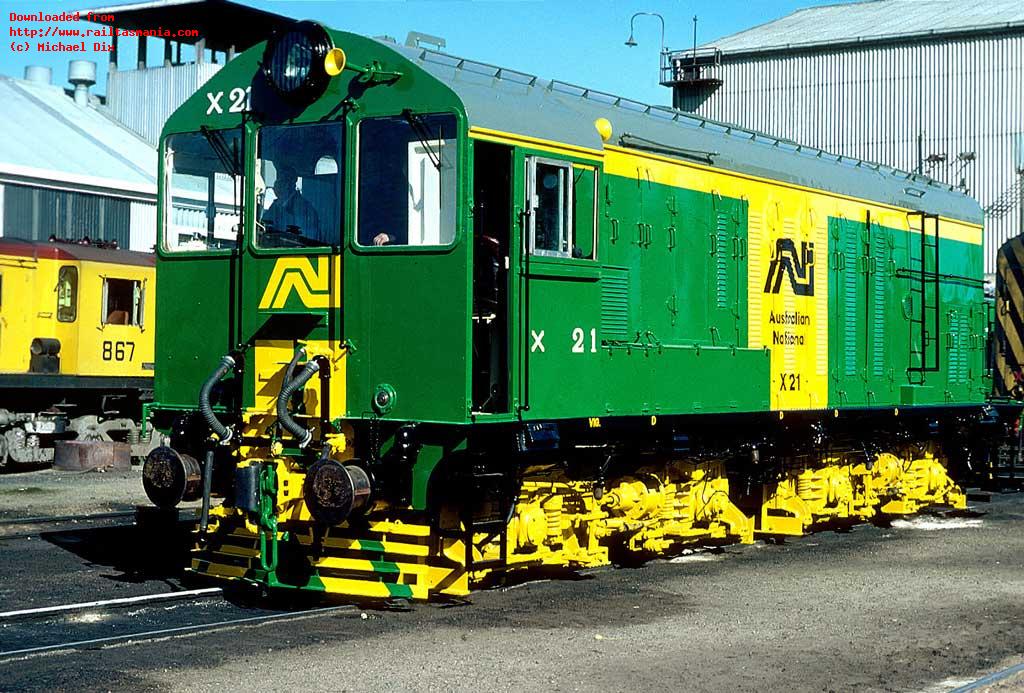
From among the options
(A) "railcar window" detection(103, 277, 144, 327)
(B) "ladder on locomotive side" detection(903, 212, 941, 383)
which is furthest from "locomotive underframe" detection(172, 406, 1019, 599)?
(A) "railcar window" detection(103, 277, 144, 327)

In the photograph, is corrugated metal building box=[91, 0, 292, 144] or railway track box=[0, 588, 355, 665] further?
corrugated metal building box=[91, 0, 292, 144]

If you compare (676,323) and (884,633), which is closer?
(884,633)

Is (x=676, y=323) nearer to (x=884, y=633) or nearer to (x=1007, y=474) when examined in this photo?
(x=884, y=633)

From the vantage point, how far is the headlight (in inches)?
398

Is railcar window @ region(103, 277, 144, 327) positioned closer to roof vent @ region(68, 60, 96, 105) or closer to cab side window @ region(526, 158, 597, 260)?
cab side window @ region(526, 158, 597, 260)

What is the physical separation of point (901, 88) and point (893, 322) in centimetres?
2708

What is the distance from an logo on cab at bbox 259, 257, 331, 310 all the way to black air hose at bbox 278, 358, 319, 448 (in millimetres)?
566

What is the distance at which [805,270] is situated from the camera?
47.5ft

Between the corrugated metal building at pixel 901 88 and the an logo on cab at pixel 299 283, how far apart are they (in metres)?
29.9

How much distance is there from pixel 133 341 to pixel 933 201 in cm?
1457

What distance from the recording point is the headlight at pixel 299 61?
398 inches

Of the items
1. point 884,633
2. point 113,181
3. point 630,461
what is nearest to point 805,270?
point 630,461

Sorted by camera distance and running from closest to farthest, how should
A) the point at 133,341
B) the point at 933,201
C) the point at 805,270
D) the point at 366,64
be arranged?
1. the point at 366,64
2. the point at 805,270
3. the point at 933,201
4. the point at 133,341

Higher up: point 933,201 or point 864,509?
point 933,201
